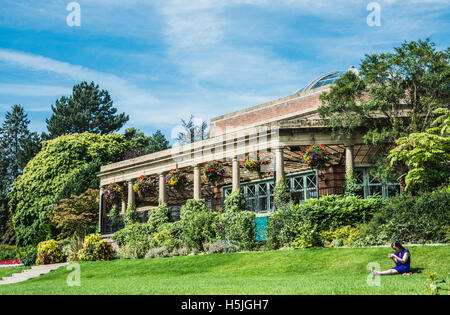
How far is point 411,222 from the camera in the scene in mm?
17844

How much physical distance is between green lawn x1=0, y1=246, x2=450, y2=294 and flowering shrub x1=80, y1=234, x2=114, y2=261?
3.59 m

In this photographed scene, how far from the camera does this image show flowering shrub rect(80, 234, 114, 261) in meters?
26.0

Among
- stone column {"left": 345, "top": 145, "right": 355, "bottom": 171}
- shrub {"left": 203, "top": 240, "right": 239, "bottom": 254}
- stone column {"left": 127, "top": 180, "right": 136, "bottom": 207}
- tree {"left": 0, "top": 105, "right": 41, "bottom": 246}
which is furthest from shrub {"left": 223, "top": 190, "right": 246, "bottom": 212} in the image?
tree {"left": 0, "top": 105, "right": 41, "bottom": 246}

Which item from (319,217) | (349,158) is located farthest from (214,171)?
(319,217)

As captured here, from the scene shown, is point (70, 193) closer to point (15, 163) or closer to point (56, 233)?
point (56, 233)

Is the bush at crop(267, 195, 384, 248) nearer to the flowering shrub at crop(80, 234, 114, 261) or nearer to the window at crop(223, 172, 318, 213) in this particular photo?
the window at crop(223, 172, 318, 213)

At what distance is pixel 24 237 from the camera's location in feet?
150

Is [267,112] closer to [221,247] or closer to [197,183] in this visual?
[197,183]

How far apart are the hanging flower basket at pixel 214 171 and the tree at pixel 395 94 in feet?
21.4

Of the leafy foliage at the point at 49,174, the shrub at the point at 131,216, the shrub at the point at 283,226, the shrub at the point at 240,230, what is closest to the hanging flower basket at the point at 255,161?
the shrub at the point at 240,230

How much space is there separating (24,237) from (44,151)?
8.89m

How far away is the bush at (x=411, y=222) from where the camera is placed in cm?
1720

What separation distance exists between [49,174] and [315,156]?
30.8 meters
